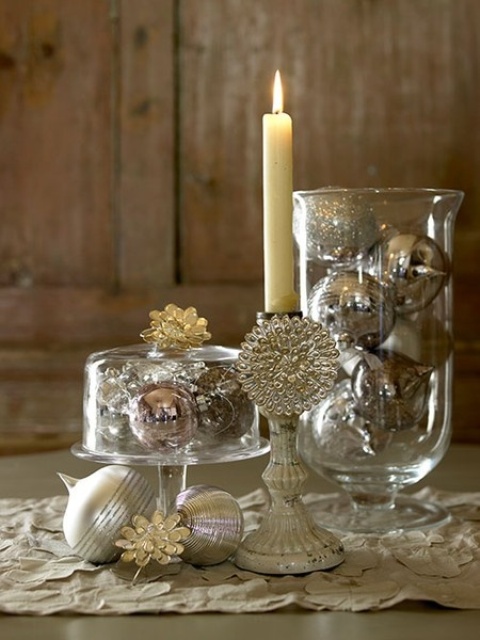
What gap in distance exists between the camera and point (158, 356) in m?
0.65

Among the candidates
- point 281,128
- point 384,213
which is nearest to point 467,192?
point 384,213

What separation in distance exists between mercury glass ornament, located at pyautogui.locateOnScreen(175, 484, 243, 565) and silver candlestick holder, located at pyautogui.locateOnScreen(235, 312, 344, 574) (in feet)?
0.04

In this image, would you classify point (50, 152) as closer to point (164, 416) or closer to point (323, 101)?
point (323, 101)

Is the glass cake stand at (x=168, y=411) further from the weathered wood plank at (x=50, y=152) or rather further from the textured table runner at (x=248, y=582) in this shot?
the weathered wood plank at (x=50, y=152)

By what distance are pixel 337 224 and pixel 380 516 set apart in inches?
8.5

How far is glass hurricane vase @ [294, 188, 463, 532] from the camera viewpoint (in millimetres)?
715

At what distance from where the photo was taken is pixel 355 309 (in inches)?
27.7

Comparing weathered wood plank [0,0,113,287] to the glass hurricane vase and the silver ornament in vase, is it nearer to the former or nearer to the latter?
the glass hurricane vase

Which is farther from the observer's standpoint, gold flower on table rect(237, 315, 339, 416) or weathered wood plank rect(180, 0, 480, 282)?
weathered wood plank rect(180, 0, 480, 282)

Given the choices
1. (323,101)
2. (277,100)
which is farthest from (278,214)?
(323,101)

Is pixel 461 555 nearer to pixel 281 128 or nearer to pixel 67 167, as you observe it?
pixel 281 128

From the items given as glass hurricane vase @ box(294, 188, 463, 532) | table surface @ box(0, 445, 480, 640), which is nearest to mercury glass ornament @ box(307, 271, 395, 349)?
glass hurricane vase @ box(294, 188, 463, 532)

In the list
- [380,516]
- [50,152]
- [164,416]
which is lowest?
[380,516]

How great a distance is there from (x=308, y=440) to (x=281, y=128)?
0.24 meters
